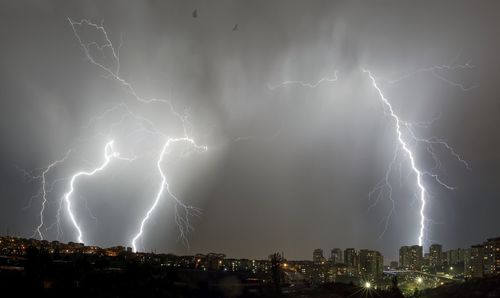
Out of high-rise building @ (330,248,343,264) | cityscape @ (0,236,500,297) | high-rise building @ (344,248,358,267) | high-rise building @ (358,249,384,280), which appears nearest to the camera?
cityscape @ (0,236,500,297)

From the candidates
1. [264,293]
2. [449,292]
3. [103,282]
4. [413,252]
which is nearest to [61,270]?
[103,282]

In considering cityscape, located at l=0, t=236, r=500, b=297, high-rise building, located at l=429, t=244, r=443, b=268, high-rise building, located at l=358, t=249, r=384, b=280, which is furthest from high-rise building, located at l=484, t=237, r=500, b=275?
high-rise building, located at l=429, t=244, r=443, b=268

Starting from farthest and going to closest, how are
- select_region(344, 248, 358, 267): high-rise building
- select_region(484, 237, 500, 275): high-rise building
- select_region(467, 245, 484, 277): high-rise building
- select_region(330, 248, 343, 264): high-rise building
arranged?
select_region(330, 248, 343, 264): high-rise building, select_region(344, 248, 358, 267): high-rise building, select_region(467, 245, 484, 277): high-rise building, select_region(484, 237, 500, 275): high-rise building

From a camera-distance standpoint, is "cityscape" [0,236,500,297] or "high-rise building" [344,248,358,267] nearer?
"cityscape" [0,236,500,297]

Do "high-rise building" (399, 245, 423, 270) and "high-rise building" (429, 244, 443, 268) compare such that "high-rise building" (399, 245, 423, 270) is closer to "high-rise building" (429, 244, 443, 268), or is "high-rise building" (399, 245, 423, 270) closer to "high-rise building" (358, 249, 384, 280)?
"high-rise building" (429, 244, 443, 268)

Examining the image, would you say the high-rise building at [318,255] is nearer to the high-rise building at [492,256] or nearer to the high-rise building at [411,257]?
the high-rise building at [411,257]

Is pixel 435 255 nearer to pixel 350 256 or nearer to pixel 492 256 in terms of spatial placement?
pixel 350 256

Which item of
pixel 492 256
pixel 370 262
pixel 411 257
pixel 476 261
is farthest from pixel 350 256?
pixel 492 256
